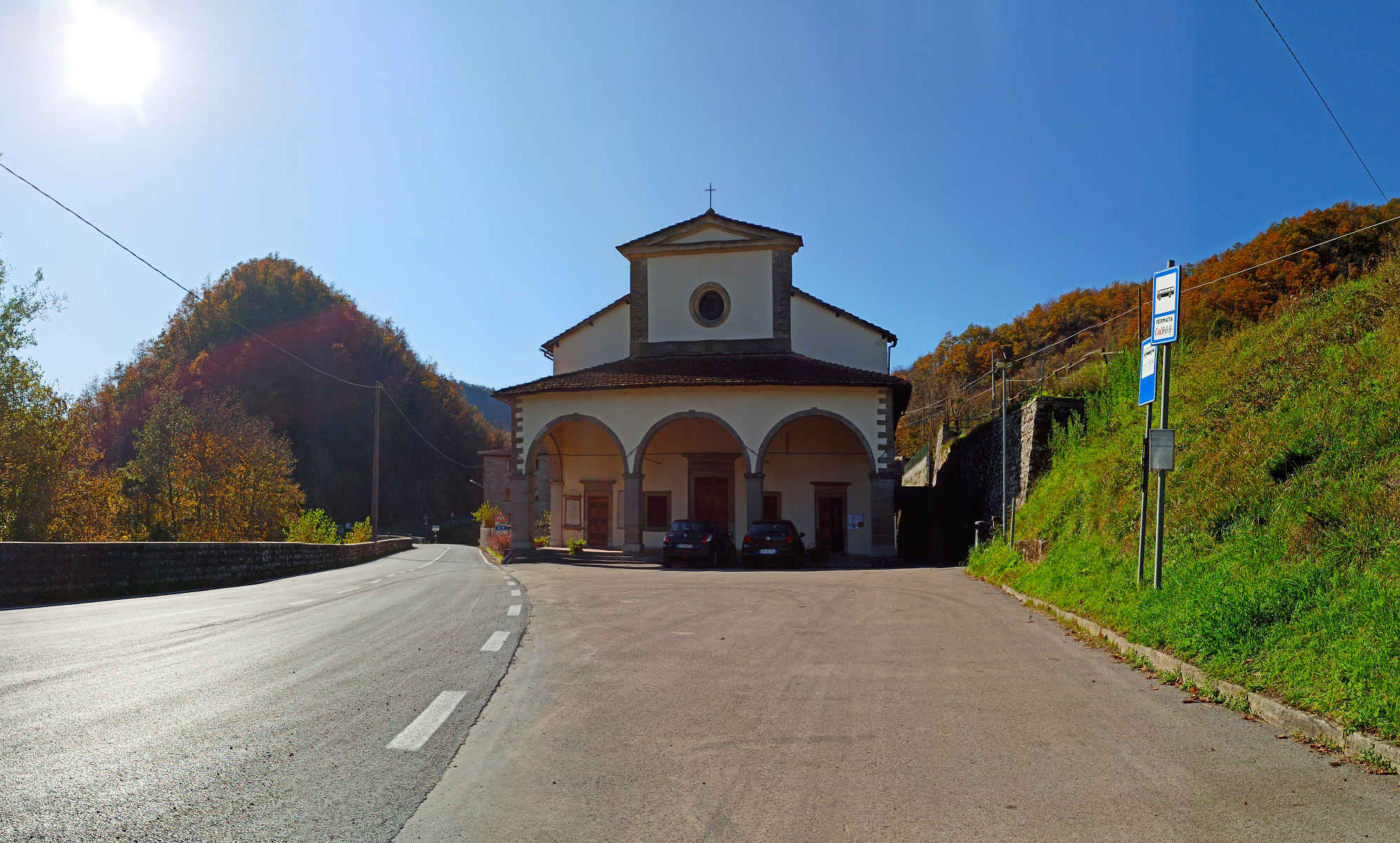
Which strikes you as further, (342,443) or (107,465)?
(342,443)

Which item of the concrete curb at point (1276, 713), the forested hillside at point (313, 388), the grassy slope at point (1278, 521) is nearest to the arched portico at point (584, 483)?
the grassy slope at point (1278, 521)

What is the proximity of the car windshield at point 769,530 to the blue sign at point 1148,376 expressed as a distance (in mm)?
15460

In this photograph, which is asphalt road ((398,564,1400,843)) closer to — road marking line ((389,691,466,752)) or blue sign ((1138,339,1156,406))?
road marking line ((389,691,466,752))

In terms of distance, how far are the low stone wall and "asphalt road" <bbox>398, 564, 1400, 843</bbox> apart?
855 cm

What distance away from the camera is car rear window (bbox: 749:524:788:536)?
25.2 metres

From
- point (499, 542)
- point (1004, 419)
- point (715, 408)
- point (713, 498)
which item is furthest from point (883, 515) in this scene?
point (499, 542)

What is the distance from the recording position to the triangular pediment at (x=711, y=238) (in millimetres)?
32062

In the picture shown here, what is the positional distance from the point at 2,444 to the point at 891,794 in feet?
106

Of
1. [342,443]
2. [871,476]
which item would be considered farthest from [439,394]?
[871,476]

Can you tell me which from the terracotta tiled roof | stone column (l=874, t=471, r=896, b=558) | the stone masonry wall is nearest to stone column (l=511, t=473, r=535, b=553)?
the terracotta tiled roof

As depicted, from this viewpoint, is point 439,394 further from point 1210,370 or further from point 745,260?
point 1210,370

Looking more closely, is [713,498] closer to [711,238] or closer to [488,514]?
[711,238]

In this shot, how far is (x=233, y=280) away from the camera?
87.4 metres

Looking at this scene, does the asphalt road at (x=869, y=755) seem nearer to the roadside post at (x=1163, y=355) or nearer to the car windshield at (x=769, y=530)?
the roadside post at (x=1163, y=355)
